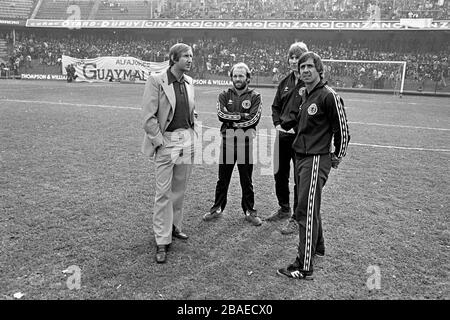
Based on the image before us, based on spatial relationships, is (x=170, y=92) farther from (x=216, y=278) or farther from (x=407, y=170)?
(x=407, y=170)

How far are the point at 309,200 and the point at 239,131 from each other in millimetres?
1576

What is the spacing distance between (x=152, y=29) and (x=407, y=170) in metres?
34.6

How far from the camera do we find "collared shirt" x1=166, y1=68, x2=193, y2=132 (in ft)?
13.2

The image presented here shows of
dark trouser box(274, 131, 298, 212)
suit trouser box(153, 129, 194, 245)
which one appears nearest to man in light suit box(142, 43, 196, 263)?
suit trouser box(153, 129, 194, 245)

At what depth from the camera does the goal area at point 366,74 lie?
26.8 m

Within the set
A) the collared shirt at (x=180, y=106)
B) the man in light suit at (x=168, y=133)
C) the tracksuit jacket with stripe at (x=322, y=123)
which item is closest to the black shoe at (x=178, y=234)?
the man in light suit at (x=168, y=133)

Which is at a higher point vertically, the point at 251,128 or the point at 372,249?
the point at 251,128

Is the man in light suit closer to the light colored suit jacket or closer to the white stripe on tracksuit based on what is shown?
the light colored suit jacket

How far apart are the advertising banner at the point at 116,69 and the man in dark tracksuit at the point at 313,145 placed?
27083 mm

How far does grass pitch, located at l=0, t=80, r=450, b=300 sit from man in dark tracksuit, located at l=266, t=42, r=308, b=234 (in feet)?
0.89

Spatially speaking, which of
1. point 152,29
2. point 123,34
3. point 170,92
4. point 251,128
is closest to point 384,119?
point 251,128

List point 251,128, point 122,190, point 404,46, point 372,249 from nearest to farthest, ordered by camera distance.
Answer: point 372,249, point 251,128, point 122,190, point 404,46

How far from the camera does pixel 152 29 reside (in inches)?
1485

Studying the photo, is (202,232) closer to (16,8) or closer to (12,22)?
(12,22)
